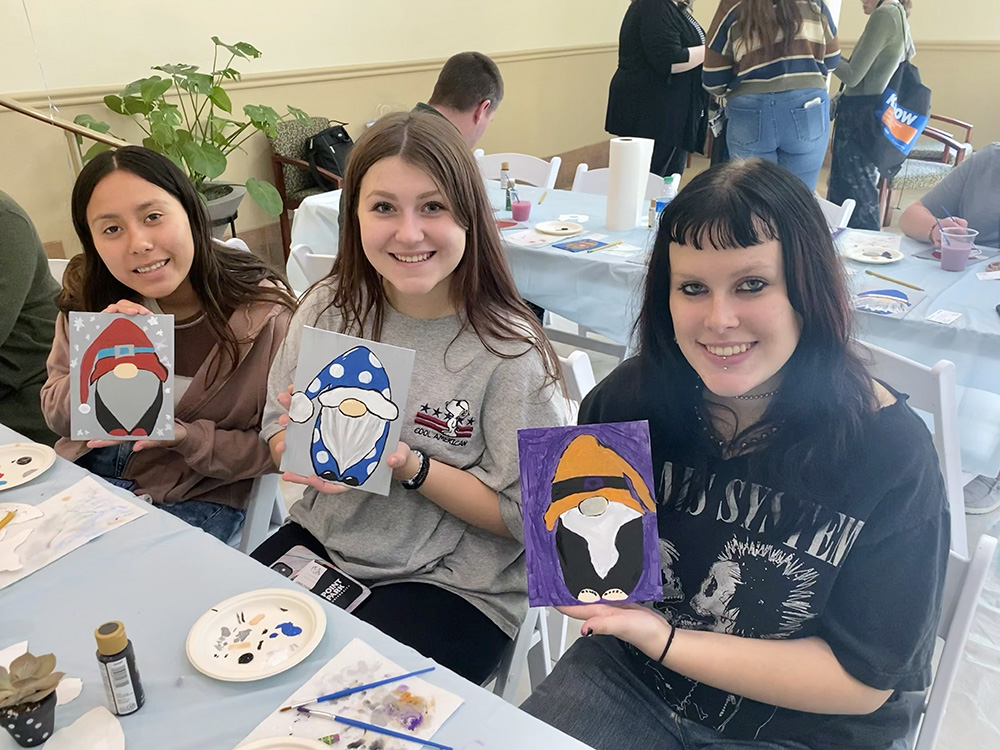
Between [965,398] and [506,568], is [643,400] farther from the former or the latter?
[965,398]

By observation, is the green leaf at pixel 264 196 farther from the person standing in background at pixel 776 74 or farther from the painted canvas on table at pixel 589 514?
the painted canvas on table at pixel 589 514

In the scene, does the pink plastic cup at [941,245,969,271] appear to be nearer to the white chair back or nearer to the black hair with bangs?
the black hair with bangs

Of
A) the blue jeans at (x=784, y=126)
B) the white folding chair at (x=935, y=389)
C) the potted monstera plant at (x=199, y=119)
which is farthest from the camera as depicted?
the potted monstera plant at (x=199, y=119)

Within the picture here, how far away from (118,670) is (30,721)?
96mm

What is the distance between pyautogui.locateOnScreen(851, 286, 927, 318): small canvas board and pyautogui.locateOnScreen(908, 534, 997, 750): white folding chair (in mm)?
1009

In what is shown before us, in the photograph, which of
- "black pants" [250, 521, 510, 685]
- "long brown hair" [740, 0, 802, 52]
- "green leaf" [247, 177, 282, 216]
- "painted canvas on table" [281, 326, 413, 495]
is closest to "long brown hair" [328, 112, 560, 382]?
"painted canvas on table" [281, 326, 413, 495]

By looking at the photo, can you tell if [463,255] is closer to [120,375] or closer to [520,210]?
[120,375]

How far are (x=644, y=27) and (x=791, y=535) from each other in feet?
12.4

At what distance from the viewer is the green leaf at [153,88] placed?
372cm

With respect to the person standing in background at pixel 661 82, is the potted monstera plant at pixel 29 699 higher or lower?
lower

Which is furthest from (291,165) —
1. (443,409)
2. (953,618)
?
(953,618)

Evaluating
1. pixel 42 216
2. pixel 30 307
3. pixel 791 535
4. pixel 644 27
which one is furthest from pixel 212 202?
pixel 791 535

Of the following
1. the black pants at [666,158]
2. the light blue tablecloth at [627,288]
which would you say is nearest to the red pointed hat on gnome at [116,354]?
the light blue tablecloth at [627,288]

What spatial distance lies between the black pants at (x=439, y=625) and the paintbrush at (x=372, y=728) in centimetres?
39
